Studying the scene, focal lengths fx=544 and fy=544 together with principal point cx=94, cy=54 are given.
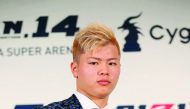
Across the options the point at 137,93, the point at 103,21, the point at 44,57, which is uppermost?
the point at 103,21

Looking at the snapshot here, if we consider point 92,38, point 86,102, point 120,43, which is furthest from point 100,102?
point 120,43

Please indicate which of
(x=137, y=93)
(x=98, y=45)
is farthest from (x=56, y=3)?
(x=98, y=45)

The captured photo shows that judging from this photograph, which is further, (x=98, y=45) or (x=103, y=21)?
(x=103, y=21)

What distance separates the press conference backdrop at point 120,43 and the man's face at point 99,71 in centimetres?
165

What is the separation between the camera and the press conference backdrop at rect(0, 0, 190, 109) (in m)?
2.81

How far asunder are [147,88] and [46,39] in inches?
23.2

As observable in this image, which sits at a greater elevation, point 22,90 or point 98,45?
point 98,45

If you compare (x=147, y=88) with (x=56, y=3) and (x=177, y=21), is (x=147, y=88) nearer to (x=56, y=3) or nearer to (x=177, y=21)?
(x=177, y=21)

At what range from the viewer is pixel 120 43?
2826 millimetres

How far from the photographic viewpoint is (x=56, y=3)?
9.59 feet

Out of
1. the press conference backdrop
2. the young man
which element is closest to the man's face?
the young man

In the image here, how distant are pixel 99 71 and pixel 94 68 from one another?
2 centimetres

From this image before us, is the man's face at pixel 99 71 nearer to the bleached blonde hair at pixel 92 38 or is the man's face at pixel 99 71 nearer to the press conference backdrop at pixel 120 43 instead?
the bleached blonde hair at pixel 92 38

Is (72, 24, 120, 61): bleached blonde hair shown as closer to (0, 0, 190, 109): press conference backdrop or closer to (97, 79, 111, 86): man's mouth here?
(97, 79, 111, 86): man's mouth
